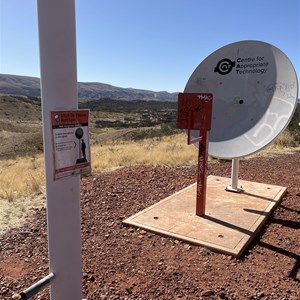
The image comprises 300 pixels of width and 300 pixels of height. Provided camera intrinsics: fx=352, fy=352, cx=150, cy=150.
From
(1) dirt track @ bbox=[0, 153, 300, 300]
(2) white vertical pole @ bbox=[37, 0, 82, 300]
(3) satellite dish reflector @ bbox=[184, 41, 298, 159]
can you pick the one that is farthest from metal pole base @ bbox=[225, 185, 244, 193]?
(2) white vertical pole @ bbox=[37, 0, 82, 300]

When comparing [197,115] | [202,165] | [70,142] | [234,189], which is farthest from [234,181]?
[70,142]

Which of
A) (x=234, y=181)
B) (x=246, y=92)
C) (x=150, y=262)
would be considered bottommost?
(x=150, y=262)

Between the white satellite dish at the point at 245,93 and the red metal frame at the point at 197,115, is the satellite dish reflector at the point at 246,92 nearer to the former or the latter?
the white satellite dish at the point at 245,93

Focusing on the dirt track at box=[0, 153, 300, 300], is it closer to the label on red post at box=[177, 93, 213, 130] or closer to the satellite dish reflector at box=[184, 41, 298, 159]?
the satellite dish reflector at box=[184, 41, 298, 159]

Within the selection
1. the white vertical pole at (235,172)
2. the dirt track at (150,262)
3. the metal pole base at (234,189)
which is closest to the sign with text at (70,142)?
the dirt track at (150,262)

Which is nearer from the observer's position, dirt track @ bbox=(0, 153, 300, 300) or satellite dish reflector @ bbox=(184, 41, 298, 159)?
dirt track @ bbox=(0, 153, 300, 300)

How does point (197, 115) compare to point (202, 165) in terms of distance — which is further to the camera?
point (202, 165)

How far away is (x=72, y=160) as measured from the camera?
2445mm

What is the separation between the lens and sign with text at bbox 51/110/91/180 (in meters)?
2.32

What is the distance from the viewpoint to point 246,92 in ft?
20.1

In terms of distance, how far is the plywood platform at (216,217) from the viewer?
4574mm

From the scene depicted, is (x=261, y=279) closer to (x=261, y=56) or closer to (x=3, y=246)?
(x=3, y=246)

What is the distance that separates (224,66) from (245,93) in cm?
65

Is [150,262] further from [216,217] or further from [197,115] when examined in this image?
[197,115]
